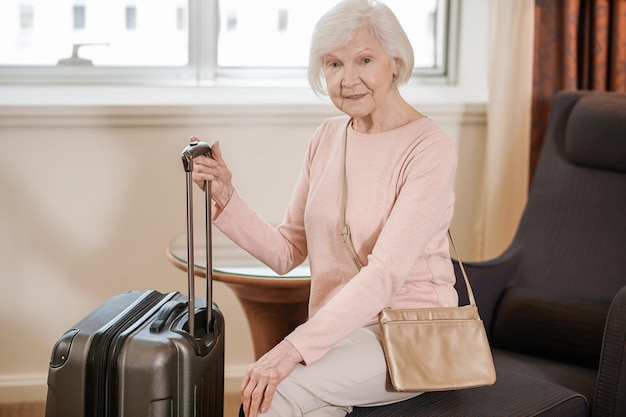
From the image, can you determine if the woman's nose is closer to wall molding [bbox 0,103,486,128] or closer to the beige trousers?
the beige trousers

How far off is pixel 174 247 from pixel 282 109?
78 centimetres

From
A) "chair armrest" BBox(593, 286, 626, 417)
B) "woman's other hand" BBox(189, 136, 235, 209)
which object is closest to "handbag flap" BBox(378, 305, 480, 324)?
"chair armrest" BBox(593, 286, 626, 417)

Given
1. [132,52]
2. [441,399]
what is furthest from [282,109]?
[441,399]

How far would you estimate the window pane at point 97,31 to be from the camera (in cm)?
316

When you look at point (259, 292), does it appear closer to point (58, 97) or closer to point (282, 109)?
point (282, 109)

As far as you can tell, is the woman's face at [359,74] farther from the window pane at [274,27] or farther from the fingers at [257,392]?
the window pane at [274,27]

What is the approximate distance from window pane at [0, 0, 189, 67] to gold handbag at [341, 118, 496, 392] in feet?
6.09

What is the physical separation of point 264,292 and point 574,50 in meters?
1.43

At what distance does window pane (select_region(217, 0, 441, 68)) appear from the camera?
329 centimetres

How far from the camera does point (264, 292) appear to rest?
2275 mm

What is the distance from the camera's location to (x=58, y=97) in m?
2.96

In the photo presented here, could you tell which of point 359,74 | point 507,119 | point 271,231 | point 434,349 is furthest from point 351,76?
point 507,119

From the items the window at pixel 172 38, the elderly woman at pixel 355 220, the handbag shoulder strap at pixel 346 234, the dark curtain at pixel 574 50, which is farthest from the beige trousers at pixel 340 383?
the window at pixel 172 38

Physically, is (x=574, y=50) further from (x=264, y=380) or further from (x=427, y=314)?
(x=264, y=380)
